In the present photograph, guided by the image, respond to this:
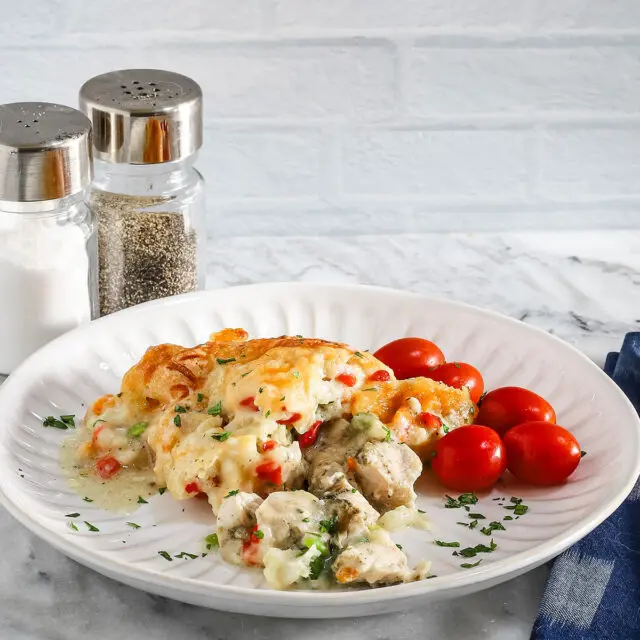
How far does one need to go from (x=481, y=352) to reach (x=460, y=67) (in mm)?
844

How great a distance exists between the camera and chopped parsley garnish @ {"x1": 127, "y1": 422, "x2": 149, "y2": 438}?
164 centimetres

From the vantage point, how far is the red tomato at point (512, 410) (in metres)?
1.72

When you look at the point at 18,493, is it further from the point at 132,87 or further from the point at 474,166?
the point at 474,166

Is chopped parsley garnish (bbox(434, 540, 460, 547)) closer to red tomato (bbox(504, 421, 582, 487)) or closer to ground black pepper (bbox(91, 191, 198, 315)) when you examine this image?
red tomato (bbox(504, 421, 582, 487))

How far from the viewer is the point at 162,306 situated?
6.52ft

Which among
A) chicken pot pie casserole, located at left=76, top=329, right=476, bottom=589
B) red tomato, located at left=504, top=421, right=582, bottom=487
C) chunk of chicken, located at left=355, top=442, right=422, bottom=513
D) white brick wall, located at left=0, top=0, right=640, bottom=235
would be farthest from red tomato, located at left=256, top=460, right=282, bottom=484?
white brick wall, located at left=0, top=0, right=640, bottom=235

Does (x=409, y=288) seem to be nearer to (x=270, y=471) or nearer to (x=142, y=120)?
(x=142, y=120)

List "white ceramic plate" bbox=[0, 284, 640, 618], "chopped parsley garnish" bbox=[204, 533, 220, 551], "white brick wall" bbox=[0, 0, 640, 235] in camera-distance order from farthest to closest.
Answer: "white brick wall" bbox=[0, 0, 640, 235] → "chopped parsley garnish" bbox=[204, 533, 220, 551] → "white ceramic plate" bbox=[0, 284, 640, 618]

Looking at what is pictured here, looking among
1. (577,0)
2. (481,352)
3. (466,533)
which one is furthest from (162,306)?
(577,0)

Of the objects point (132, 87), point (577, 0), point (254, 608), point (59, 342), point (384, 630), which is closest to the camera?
point (254, 608)

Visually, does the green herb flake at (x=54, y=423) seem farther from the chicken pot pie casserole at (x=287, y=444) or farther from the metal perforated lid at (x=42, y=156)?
the metal perforated lid at (x=42, y=156)

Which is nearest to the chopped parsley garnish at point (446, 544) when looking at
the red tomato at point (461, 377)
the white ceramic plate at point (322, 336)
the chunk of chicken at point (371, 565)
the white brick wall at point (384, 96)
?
the white ceramic plate at point (322, 336)

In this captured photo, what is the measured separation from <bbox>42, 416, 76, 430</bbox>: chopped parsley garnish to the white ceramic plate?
0.5 inches

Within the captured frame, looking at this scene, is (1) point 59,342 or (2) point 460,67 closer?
(1) point 59,342
